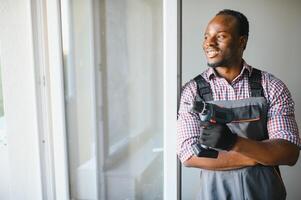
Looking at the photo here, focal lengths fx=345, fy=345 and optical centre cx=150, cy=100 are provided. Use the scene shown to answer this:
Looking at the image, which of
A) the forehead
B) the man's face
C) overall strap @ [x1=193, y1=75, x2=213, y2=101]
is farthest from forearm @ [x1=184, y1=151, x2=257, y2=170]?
the forehead

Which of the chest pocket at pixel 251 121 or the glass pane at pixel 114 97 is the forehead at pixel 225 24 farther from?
the glass pane at pixel 114 97

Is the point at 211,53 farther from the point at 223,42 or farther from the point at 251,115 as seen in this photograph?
the point at 251,115

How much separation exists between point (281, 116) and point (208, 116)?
0.32 m

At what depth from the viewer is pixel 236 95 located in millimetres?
1452

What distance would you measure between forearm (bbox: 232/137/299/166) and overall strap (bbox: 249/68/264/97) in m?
0.20

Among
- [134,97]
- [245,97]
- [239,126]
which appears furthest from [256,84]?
[134,97]

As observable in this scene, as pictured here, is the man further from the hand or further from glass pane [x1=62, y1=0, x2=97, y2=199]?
glass pane [x1=62, y1=0, x2=97, y2=199]

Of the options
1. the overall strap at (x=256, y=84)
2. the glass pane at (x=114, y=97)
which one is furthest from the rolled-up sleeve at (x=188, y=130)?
the glass pane at (x=114, y=97)

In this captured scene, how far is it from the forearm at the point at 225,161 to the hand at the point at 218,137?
0.25 feet

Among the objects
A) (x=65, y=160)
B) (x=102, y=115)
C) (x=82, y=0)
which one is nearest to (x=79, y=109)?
(x=102, y=115)

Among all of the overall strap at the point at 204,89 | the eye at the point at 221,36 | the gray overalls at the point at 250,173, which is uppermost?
the eye at the point at 221,36

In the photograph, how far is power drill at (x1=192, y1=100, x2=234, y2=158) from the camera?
1.31m

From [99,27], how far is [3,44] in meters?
0.67

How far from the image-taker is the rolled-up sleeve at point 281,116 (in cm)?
138
